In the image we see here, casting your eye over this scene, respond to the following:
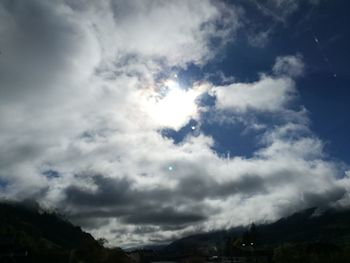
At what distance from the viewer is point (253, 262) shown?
13588cm

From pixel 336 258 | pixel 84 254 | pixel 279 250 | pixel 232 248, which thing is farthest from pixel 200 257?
pixel 336 258

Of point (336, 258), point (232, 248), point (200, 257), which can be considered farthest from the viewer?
point (232, 248)

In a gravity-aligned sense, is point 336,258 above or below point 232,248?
below

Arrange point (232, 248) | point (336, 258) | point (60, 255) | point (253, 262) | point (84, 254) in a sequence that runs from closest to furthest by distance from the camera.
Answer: point (336, 258) → point (60, 255) → point (84, 254) → point (253, 262) → point (232, 248)

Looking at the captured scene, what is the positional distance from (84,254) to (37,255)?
3456 centimetres

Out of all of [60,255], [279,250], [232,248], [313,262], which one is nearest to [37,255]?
[60,255]

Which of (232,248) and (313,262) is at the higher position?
(232,248)

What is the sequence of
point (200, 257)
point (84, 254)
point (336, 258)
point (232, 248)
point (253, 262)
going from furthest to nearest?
point (232, 248)
point (200, 257)
point (253, 262)
point (84, 254)
point (336, 258)

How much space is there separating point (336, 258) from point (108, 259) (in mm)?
68750

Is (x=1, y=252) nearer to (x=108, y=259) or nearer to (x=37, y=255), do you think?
(x=37, y=255)

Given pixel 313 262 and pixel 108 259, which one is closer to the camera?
pixel 313 262

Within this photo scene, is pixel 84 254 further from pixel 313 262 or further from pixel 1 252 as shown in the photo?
pixel 313 262

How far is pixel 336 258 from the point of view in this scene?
87.9m

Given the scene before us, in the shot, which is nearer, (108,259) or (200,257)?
(108,259)
